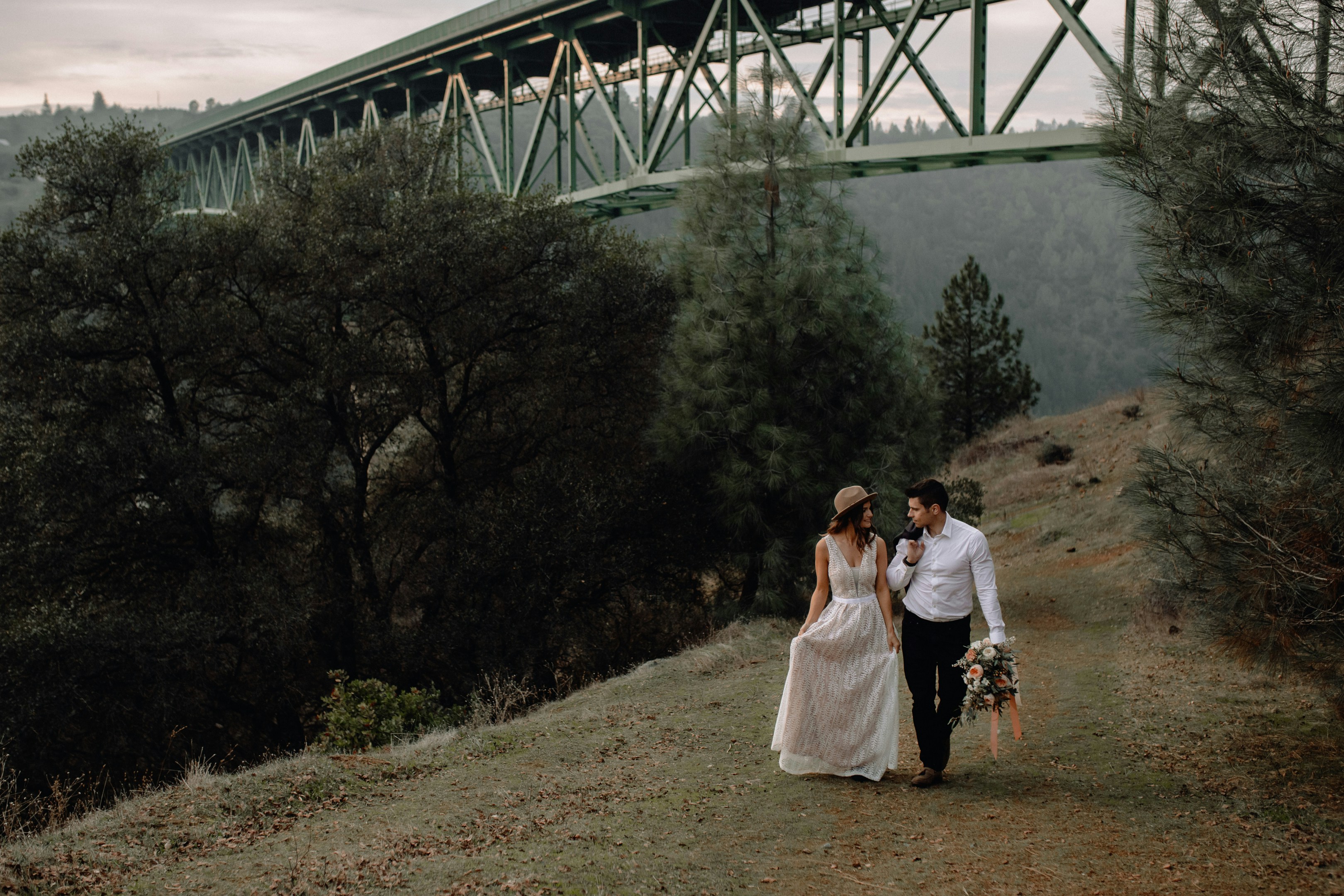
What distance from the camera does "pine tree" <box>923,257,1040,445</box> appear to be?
108 feet

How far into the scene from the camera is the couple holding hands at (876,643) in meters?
6.06

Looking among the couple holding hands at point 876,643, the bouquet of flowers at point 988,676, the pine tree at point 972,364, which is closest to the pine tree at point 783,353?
the couple holding hands at point 876,643

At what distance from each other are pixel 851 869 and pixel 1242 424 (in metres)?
3.91

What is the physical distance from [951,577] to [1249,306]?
247cm

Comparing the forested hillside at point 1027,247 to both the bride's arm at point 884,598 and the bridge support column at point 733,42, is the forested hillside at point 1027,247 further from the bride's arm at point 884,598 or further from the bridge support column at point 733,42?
the bride's arm at point 884,598

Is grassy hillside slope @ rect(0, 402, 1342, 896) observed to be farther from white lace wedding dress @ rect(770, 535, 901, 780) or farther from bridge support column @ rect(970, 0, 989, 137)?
bridge support column @ rect(970, 0, 989, 137)

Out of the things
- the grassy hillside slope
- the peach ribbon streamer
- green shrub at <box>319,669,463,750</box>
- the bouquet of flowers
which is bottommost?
green shrub at <box>319,669,463,750</box>

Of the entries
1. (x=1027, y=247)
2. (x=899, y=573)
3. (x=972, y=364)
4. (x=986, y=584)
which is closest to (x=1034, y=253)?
(x=1027, y=247)

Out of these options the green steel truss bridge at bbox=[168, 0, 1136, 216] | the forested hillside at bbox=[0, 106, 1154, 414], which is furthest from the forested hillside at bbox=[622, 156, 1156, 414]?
the green steel truss bridge at bbox=[168, 0, 1136, 216]

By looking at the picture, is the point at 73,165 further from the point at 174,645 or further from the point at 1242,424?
the point at 1242,424

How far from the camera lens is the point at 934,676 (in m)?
6.25

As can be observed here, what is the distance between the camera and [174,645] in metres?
14.0

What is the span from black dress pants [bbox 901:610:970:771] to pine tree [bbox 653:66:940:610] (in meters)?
8.26

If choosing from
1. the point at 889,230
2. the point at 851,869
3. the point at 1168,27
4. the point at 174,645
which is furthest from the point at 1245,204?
the point at 889,230
